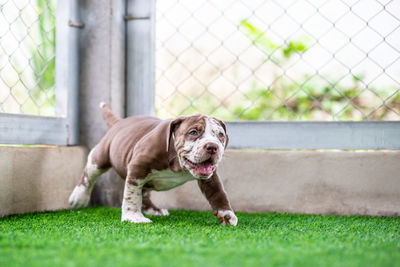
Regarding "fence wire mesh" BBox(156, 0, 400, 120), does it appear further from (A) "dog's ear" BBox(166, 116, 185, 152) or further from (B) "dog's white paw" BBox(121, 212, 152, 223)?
(B) "dog's white paw" BBox(121, 212, 152, 223)

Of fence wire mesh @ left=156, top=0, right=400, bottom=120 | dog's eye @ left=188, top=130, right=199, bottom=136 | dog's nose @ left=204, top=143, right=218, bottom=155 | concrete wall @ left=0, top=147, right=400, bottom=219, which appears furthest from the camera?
fence wire mesh @ left=156, top=0, right=400, bottom=120

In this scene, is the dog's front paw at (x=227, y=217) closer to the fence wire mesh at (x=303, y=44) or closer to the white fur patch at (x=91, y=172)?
the white fur patch at (x=91, y=172)

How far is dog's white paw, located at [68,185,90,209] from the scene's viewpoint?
9.70 ft

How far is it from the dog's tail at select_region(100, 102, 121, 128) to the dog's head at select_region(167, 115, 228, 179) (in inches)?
28.0

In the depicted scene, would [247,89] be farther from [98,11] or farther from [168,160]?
[168,160]

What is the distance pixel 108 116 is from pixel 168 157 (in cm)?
79

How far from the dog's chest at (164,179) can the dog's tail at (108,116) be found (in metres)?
0.62

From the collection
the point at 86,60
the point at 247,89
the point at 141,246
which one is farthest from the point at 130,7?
the point at 141,246

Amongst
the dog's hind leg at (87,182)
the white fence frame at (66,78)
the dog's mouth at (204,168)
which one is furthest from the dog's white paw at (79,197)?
the dog's mouth at (204,168)

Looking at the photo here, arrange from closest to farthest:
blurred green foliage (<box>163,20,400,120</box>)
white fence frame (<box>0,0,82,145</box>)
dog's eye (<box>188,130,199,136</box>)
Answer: dog's eye (<box>188,130,199,136</box>) → white fence frame (<box>0,0,82,145</box>) → blurred green foliage (<box>163,20,400,120</box>)

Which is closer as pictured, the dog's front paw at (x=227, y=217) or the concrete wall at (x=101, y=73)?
the dog's front paw at (x=227, y=217)

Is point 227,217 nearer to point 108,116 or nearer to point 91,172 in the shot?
point 91,172

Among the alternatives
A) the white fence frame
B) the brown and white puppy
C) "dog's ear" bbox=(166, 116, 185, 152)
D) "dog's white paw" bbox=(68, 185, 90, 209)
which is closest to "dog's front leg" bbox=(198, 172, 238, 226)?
the brown and white puppy

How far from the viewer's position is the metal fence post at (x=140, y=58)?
3.31 meters
